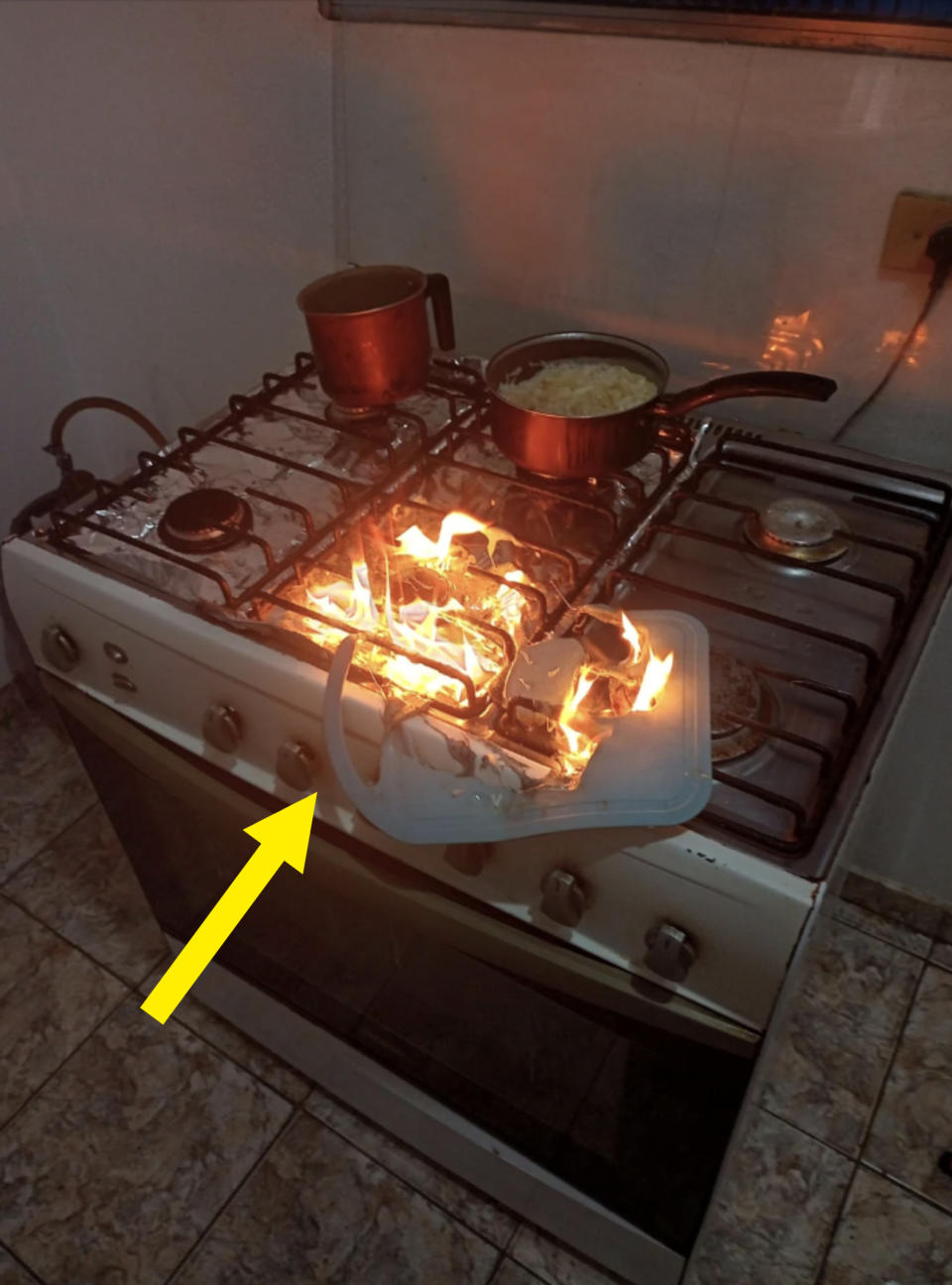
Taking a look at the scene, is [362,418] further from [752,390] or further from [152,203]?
[152,203]

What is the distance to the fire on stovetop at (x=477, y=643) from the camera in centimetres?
67

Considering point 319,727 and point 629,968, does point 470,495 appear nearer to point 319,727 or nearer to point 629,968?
point 319,727

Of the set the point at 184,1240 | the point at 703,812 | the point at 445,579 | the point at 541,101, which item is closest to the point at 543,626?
the point at 445,579

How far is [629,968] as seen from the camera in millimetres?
693

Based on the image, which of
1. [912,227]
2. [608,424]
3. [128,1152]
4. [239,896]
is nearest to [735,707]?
[608,424]

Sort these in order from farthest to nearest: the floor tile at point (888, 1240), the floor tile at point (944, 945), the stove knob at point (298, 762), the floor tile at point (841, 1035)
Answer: the floor tile at point (944, 945) → the floor tile at point (841, 1035) → the floor tile at point (888, 1240) → the stove knob at point (298, 762)

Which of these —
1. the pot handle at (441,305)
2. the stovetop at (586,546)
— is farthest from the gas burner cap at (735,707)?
the pot handle at (441,305)

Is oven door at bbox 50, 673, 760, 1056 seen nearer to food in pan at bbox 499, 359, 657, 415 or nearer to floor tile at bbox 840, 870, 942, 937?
food in pan at bbox 499, 359, 657, 415

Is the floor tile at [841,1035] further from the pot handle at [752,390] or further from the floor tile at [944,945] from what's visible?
the pot handle at [752,390]

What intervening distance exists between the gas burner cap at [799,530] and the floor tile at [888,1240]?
0.91m

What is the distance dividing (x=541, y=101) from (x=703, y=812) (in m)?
0.79

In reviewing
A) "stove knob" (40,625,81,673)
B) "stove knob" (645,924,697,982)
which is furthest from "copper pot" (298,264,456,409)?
"stove knob" (645,924,697,982)

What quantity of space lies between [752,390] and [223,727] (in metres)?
0.55

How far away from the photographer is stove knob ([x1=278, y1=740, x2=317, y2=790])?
760 millimetres
